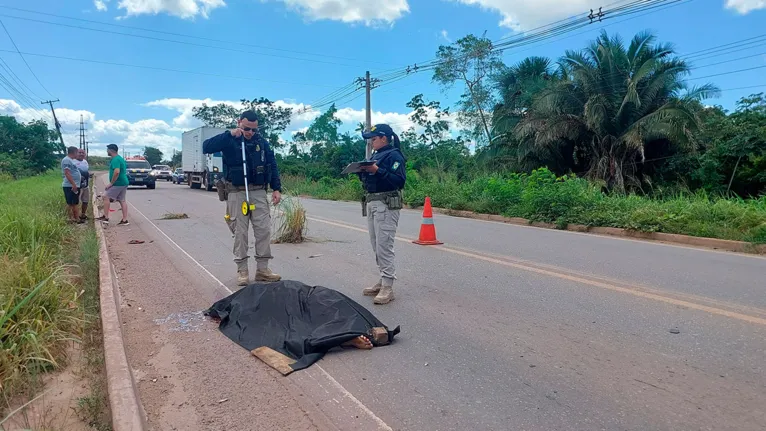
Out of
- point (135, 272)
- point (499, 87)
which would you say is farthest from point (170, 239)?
point (499, 87)

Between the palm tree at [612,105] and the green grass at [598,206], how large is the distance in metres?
5.16

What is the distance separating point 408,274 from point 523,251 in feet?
8.70

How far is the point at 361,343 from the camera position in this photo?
412 centimetres

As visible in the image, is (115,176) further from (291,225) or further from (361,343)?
(361,343)

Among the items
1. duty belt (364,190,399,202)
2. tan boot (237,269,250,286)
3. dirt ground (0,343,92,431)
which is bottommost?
dirt ground (0,343,92,431)

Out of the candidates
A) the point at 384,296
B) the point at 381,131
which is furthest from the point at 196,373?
the point at 381,131

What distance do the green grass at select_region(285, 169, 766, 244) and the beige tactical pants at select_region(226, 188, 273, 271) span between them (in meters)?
6.93

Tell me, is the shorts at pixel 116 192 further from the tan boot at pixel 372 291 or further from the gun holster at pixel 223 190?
the tan boot at pixel 372 291

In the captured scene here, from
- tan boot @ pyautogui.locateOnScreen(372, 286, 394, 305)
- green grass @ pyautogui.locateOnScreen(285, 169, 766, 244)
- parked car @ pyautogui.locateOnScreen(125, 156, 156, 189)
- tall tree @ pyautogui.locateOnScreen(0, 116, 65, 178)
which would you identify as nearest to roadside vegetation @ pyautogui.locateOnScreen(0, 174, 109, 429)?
tan boot @ pyautogui.locateOnScreen(372, 286, 394, 305)

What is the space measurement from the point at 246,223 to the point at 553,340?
3577 millimetres

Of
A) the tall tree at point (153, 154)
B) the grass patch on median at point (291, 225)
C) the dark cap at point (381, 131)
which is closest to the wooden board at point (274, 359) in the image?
the dark cap at point (381, 131)

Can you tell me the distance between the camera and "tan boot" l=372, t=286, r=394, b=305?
537 cm

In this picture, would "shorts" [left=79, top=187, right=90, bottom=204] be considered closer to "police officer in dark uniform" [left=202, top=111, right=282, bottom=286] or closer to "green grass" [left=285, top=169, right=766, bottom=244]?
"green grass" [left=285, top=169, right=766, bottom=244]

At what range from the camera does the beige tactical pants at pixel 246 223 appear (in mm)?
6133
